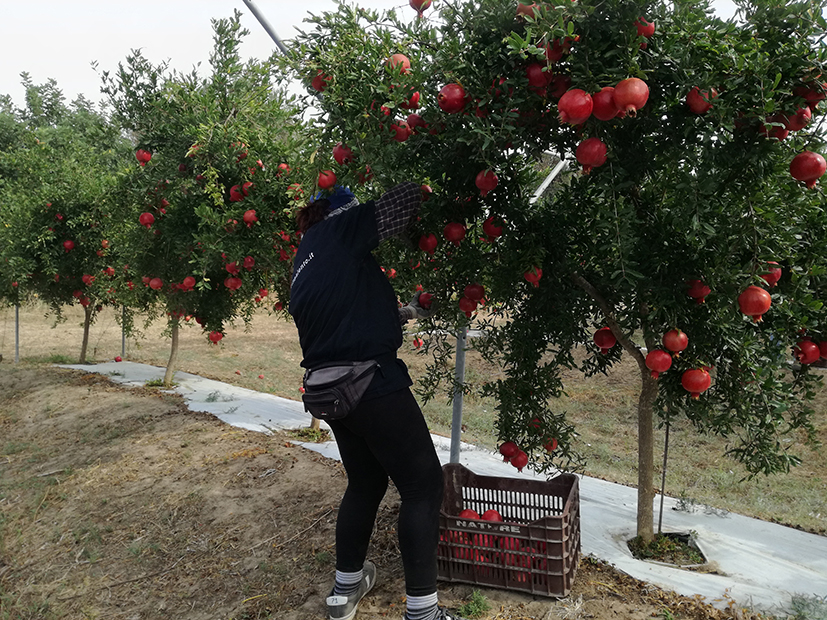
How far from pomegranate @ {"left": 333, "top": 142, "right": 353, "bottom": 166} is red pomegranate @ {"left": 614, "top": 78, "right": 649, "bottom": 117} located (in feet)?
3.09

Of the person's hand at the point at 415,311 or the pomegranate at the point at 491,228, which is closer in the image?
the pomegranate at the point at 491,228

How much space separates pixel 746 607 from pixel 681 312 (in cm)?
123

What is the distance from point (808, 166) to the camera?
1.82m

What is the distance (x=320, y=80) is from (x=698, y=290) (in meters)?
1.57

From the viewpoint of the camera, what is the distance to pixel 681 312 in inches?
89.5

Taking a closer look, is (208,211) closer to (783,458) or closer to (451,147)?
(451,147)

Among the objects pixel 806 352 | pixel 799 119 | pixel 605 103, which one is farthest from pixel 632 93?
pixel 806 352

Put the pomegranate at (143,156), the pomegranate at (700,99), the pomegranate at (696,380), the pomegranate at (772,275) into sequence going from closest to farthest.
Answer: the pomegranate at (700,99)
the pomegranate at (772,275)
the pomegranate at (696,380)
the pomegranate at (143,156)

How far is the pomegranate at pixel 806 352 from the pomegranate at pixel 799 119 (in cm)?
94

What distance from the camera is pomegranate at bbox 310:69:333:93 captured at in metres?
2.21

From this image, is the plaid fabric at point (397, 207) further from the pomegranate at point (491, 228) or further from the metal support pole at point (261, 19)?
the metal support pole at point (261, 19)

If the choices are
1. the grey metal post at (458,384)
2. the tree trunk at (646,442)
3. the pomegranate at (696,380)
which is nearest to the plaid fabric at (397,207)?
the grey metal post at (458,384)

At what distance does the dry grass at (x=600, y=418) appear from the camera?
4.68 metres

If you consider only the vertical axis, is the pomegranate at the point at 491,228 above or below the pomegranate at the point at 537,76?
below
